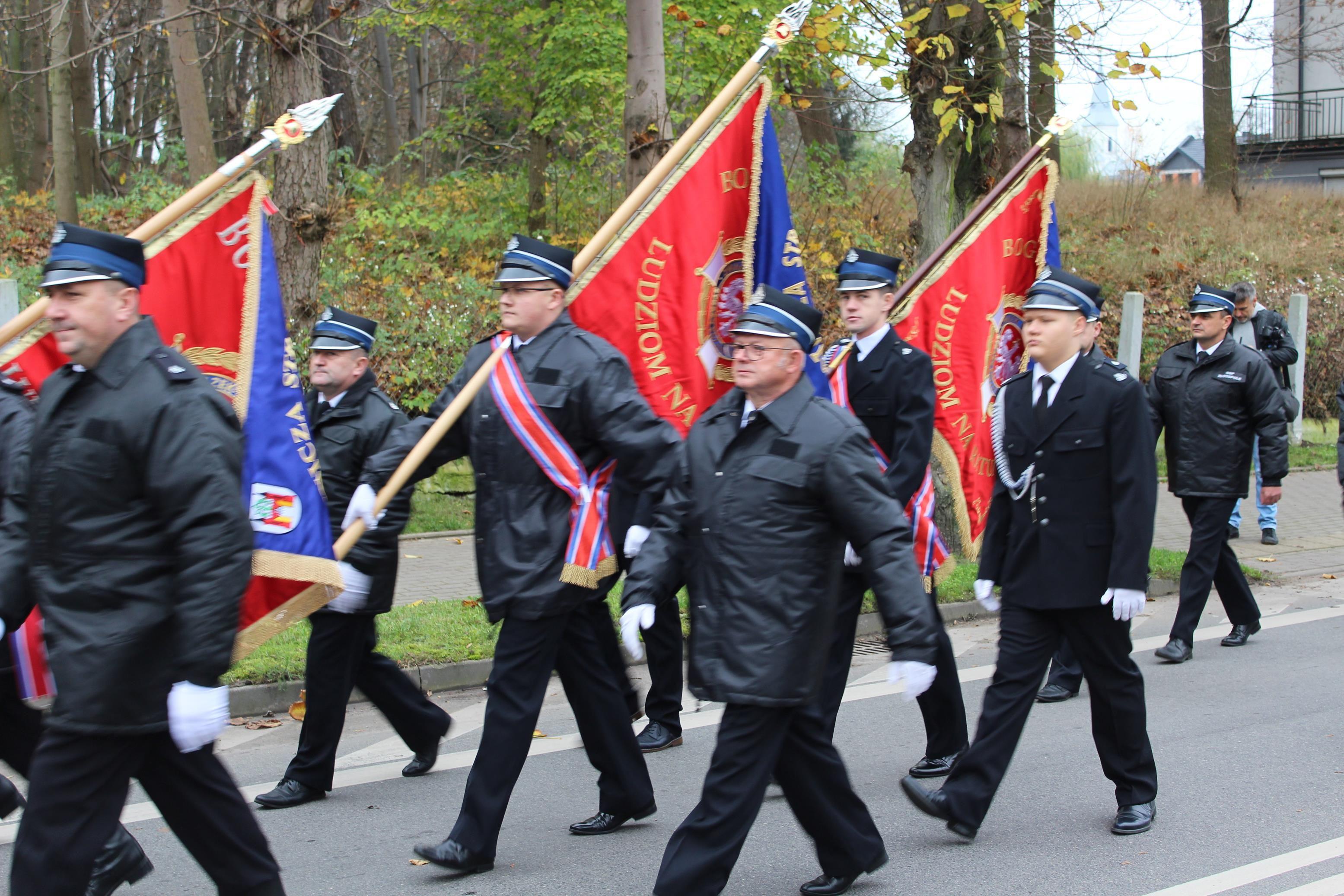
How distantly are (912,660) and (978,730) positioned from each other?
1.12 m

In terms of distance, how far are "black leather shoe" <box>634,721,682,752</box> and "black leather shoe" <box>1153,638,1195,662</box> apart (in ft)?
9.75

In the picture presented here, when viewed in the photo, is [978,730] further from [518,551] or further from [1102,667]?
[518,551]

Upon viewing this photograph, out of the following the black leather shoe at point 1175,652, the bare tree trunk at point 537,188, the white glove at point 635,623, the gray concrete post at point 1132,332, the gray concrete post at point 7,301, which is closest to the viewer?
the white glove at point 635,623

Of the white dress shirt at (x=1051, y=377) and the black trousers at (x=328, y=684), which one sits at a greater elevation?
the white dress shirt at (x=1051, y=377)

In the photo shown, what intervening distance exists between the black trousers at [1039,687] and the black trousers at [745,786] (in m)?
0.77

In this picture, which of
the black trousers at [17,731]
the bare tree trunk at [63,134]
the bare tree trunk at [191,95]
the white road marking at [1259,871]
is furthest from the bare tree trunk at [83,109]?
the white road marking at [1259,871]

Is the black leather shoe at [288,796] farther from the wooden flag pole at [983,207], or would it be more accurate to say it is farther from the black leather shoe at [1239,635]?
the black leather shoe at [1239,635]

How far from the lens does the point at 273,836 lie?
4.92 metres

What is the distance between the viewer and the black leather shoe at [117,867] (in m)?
4.09

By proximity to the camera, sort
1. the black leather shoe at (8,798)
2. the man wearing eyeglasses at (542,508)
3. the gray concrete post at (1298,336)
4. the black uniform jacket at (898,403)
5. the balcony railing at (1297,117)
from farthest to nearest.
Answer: the balcony railing at (1297,117)
the gray concrete post at (1298,336)
the black uniform jacket at (898,403)
the black leather shoe at (8,798)
the man wearing eyeglasses at (542,508)

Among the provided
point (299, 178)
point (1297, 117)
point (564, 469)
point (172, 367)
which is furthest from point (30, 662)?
point (1297, 117)

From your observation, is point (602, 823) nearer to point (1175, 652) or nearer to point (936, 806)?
point (936, 806)

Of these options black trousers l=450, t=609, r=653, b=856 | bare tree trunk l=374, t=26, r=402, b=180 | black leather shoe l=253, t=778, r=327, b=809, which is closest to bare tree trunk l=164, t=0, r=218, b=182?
black leather shoe l=253, t=778, r=327, b=809

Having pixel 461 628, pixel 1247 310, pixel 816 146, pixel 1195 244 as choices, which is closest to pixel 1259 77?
pixel 1195 244
